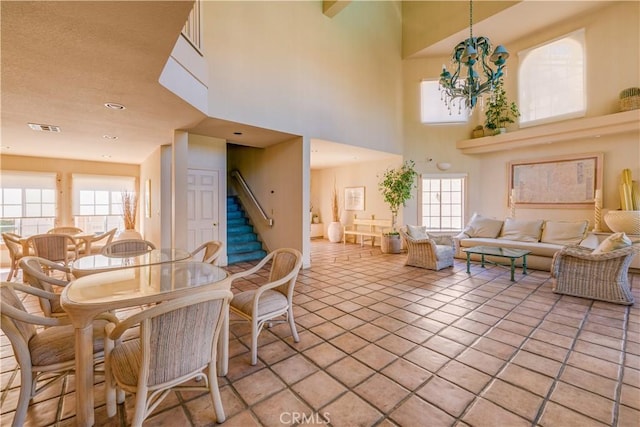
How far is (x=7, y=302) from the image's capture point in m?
1.53

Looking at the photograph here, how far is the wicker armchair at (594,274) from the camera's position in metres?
3.38

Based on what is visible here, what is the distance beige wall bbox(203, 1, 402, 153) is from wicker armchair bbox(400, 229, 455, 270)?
2.61 meters

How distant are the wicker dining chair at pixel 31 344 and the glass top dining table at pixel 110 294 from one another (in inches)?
6.2

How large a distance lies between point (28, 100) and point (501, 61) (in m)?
5.49

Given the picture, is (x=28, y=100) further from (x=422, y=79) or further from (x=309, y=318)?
(x=422, y=79)

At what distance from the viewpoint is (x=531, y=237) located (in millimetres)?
5492

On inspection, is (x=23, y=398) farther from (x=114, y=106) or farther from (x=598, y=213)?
(x=598, y=213)

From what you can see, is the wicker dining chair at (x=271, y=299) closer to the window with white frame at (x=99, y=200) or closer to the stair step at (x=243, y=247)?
the stair step at (x=243, y=247)

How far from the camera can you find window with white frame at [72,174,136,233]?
6.83 meters

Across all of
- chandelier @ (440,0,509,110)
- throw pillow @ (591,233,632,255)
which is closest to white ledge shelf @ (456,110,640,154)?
throw pillow @ (591,233,632,255)

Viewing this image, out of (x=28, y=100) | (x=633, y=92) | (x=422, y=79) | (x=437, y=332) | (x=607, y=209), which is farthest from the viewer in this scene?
(x=422, y=79)

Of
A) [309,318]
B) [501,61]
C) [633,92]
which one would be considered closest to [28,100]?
[309,318]

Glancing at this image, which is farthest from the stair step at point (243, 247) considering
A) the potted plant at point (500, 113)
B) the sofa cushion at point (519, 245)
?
the potted plant at point (500, 113)

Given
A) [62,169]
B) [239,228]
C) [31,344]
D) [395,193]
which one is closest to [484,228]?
[395,193]
